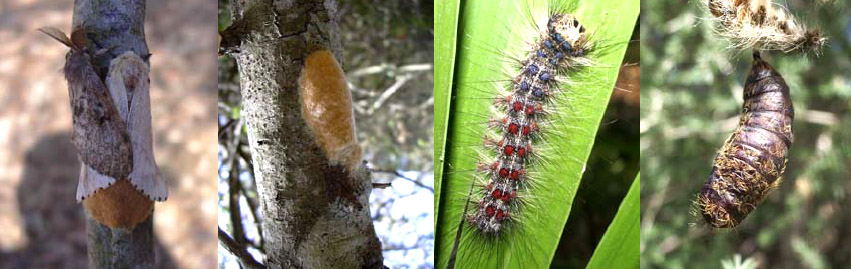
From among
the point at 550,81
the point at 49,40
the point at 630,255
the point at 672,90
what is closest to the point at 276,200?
the point at 49,40

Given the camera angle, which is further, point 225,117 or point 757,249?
point 757,249

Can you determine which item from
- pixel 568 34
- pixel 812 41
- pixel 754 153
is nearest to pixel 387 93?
pixel 568 34

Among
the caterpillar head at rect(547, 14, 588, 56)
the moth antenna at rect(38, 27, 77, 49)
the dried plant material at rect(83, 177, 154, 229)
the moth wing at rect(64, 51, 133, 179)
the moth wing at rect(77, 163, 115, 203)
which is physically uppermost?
the caterpillar head at rect(547, 14, 588, 56)

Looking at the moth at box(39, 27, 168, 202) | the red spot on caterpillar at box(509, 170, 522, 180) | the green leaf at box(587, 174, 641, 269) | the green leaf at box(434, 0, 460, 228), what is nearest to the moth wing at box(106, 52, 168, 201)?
the moth at box(39, 27, 168, 202)

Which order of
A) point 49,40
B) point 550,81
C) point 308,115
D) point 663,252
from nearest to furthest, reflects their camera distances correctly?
point 308,115
point 49,40
point 550,81
point 663,252

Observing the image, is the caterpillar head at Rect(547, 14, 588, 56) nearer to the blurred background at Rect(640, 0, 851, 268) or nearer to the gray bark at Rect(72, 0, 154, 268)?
→ the blurred background at Rect(640, 0, 851, 268)

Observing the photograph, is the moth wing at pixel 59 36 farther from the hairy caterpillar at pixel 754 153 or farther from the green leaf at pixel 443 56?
the hairy caterpillar at pixel 754 153

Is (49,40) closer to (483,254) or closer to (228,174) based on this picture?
(228,174)
